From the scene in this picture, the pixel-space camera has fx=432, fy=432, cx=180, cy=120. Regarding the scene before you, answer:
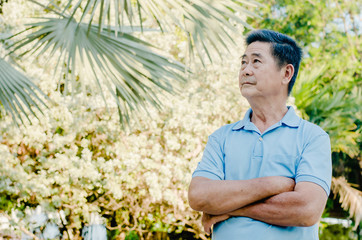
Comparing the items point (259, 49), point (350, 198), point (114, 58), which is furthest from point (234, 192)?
point (350, 198)

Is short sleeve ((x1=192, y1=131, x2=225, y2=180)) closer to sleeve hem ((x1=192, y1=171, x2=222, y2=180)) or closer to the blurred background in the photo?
sleeve hem ((x1=192, y1=171, x2=222, y2=180))

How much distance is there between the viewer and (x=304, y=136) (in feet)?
5.41

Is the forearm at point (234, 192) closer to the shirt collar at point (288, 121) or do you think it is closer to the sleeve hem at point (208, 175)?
the sleeve hem at point (208, 175)

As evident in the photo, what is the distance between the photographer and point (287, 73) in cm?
179

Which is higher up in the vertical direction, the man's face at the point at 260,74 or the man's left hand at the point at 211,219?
the man's face at the point at 260,74

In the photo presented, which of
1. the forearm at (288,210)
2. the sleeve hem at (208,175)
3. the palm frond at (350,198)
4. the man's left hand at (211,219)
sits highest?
the sleeve hem at (208,175)

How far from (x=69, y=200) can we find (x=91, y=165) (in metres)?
0.85

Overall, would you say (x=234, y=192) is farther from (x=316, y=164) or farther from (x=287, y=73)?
(x=287, y=73)

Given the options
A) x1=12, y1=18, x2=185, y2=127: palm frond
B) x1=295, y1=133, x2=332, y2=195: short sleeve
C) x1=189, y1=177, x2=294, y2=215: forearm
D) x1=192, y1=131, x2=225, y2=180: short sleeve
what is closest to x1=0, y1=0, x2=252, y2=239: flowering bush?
x1=12, y1=18, x2=185, y2=127: palm frond

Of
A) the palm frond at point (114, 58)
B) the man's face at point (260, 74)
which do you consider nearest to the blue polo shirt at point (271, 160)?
the man's face at point (260, 74)

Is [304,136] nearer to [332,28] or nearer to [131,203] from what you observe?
[131,203]

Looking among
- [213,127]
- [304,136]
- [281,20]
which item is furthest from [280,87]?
[281,20]

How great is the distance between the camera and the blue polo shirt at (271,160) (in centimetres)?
157

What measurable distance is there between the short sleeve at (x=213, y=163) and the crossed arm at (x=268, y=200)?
76 millimetres
